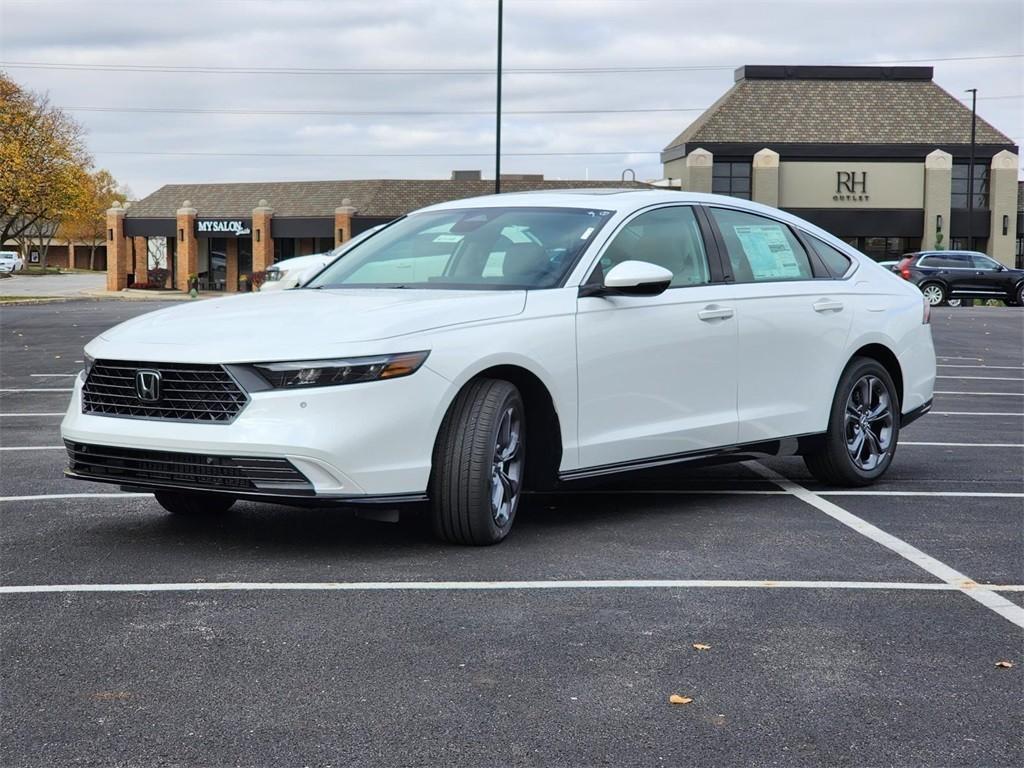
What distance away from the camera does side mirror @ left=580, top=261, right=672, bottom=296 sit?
258 inches

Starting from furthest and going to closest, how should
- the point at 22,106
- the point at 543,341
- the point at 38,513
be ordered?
the point at 22,106 < the point at 38,513 < the point at 543,341

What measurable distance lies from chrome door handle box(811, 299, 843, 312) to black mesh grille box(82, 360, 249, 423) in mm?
3684

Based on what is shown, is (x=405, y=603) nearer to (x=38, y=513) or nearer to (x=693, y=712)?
(x=693, y=712)

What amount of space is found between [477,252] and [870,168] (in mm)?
56069

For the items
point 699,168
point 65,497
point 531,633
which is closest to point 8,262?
point 699,168

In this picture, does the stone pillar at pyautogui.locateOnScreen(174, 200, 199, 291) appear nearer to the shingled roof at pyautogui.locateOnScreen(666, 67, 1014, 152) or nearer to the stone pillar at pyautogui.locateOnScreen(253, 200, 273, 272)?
the stone pillar at pyautogui.locateOnScreen(253, 200, 273, 272)

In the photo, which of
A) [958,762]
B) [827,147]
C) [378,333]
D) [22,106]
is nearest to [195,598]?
[378,333]

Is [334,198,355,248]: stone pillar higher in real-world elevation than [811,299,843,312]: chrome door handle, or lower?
higher

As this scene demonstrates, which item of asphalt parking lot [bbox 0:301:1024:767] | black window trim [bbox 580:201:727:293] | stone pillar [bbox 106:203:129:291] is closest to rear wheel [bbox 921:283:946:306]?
asphalt parking lot [bbox 0:301:1024:767]

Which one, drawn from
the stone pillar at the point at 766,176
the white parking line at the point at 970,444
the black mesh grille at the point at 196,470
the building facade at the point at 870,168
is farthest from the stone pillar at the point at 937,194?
the black mesh grille at the point at 196,470

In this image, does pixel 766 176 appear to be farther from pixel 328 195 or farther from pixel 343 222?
pixel 328 195

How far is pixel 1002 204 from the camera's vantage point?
199 feet

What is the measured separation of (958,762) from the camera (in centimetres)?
370

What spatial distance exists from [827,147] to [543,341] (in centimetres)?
5601
